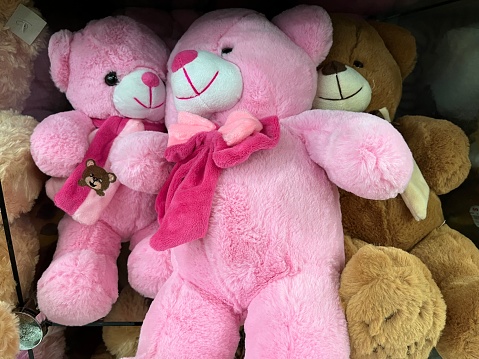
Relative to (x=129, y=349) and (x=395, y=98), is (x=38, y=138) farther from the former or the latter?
(x=395, y=98)

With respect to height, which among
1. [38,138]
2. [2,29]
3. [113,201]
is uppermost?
[2,29]

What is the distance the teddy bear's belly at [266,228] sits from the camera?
1.98ft

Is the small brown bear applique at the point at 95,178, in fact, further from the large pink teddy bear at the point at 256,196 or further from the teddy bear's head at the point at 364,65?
the teddy bear's head at the point at 364,65

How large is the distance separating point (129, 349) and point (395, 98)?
0.57 m

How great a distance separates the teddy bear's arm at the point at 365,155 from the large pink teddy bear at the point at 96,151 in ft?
0.72

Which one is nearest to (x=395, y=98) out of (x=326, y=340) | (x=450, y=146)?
(x=450, y=146)

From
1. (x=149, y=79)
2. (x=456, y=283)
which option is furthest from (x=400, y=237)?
(x=149, y=79)

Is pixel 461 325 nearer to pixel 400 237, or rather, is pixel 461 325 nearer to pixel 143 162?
pixel 400 237

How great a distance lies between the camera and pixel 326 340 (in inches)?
22.0

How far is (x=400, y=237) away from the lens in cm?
72

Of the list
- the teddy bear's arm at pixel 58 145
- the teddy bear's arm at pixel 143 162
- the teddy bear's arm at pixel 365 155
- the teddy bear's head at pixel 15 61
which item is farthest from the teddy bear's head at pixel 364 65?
the teddy bear's head at pixel 15 61

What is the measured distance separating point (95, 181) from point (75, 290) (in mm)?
149

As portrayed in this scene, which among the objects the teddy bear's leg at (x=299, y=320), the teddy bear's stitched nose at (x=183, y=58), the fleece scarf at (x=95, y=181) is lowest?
the teddy bear's leg at (x=299, y=320)

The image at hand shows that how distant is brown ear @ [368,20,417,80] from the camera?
81 centimetres
